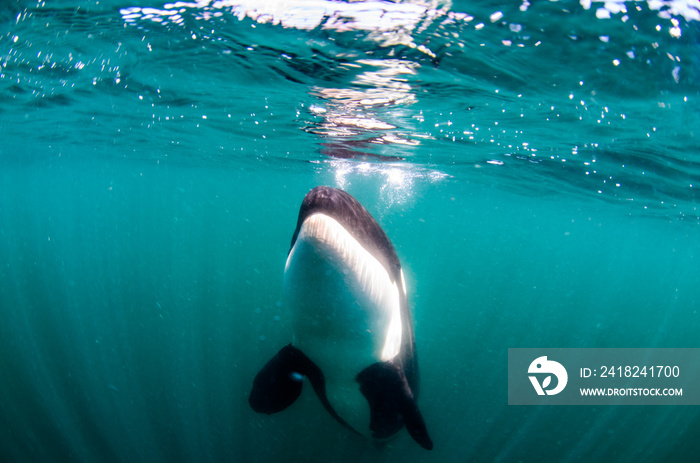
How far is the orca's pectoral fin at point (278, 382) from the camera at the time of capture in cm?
493

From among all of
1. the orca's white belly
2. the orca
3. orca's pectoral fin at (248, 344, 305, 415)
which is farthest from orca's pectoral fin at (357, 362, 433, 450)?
orca's pectoral fin at (248, 344, 305, 415)

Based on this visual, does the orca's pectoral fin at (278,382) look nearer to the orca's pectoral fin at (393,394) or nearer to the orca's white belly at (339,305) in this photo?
the orca's white belly at (339,305)

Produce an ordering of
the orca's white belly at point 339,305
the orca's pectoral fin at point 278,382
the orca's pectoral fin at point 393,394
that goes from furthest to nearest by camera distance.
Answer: the orca's pectoral fin at point 278,382
the orca's pectoral fin at point 393,394
the orca's white belly at point 339,305

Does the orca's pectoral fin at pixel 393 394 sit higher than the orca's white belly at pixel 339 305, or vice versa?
the orca's white belly at pixel 339 305

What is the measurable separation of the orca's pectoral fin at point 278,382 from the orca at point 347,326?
0.01 metres

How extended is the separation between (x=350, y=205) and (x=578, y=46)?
4333mm

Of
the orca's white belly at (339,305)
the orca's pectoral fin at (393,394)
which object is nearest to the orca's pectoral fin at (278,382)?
the orca's white belly at (339,305)

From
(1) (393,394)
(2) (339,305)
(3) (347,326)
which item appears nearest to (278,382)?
(1) (393,394)

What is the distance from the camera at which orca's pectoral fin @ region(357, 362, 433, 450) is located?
4.52 metres

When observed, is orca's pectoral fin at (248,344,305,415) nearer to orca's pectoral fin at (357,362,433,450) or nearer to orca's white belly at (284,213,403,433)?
orca's white belly at (284,213,403,433)

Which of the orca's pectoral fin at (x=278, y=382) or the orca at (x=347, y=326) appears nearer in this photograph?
the orca at (x=347, y=326)

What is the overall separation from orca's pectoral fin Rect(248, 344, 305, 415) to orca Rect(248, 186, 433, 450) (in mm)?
13

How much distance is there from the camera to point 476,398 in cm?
1220

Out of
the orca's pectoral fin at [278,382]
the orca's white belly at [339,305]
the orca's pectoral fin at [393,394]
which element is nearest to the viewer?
the orca's white belly at [339,305]
